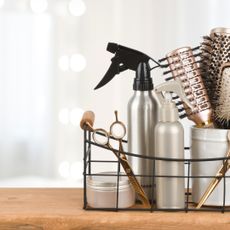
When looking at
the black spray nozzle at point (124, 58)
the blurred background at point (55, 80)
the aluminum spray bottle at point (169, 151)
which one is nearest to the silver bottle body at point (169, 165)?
the aluminum spray bottle at point (169, 151)

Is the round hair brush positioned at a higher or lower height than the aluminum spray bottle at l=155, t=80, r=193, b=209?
higher

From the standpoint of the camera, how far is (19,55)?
1.61m

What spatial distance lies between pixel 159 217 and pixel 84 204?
117mm

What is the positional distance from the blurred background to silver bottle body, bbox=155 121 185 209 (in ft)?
2.73

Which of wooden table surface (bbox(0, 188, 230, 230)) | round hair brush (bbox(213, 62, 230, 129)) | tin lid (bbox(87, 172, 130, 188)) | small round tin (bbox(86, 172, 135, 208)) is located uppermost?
round hair brush (bbox(213, 62, 230, 129))

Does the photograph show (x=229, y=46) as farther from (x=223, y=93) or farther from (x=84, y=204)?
(x=84, y=204)

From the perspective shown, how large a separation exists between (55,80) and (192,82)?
2.88 feet

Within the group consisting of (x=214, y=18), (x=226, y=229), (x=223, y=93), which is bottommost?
(x=226, y=229)

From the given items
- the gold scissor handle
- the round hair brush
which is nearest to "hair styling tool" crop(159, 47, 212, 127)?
the round hair brush

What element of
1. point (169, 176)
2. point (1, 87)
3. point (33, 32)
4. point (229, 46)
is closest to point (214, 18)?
point (33, 32)

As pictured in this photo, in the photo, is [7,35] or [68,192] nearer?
[68,192]

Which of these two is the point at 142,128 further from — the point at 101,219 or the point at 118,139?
the point at 101,219

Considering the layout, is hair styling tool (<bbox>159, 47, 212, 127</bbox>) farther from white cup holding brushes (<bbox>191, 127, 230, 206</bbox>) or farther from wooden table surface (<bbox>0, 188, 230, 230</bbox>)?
wooden table surface (<bbox>0, 188, 230, 230</bbox>)

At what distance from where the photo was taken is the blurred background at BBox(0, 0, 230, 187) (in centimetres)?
159
